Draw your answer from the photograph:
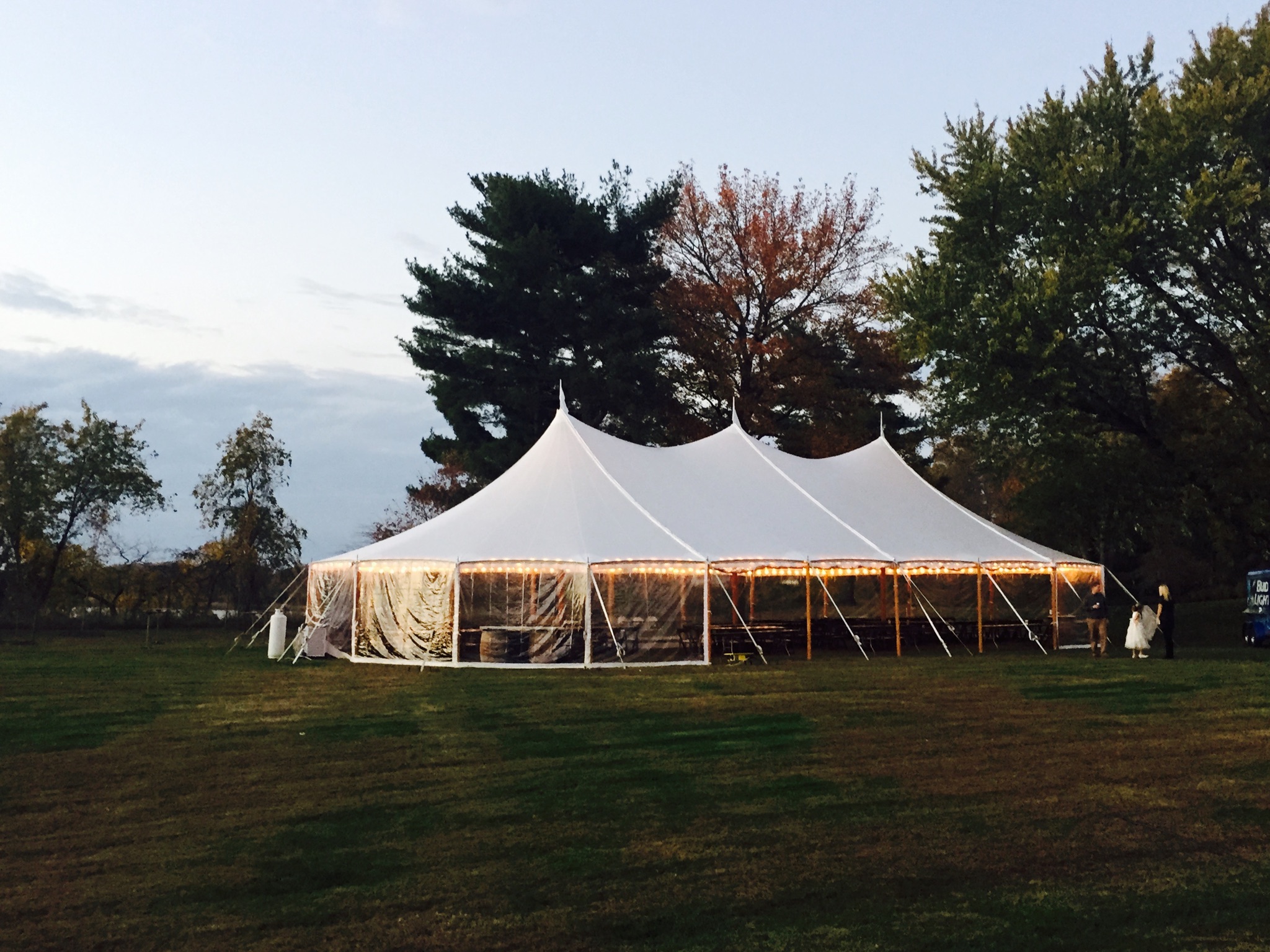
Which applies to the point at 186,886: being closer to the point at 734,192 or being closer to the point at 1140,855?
the point at 1140,855

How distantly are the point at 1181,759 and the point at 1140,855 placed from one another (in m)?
2.82

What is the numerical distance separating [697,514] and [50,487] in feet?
68.5

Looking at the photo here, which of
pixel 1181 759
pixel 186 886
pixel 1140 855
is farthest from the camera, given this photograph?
pixel 1181 759

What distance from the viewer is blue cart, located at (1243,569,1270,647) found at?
20.9 m

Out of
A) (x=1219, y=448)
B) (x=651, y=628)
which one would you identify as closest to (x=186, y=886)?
(x=651, y=628)

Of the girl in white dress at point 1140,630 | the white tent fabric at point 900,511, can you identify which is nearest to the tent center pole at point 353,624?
the white tent fabric at point 900,511

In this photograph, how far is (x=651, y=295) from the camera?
3055 centimetres

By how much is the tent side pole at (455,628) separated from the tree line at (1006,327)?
9.61m

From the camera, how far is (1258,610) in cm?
2112

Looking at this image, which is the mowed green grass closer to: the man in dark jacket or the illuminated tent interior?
the illuminated tent interior

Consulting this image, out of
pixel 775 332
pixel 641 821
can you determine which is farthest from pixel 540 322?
pixel 641 821

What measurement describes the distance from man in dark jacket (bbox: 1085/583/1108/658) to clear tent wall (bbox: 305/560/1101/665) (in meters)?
0.88

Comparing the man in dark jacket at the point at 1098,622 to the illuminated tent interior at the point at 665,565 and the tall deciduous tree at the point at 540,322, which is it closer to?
the illuminated tent interior at the point at 665,565

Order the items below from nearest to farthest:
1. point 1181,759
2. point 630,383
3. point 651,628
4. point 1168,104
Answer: point 1181,759, point 651,628, point 1168,104, point 630,383
